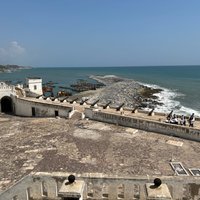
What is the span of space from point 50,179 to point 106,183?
5.79ft

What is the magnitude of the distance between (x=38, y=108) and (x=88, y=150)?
13.5 meters

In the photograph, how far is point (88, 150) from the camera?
18.6 meters

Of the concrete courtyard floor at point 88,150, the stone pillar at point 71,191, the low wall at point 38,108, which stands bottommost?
the concrete courtyard floor at point 88,150

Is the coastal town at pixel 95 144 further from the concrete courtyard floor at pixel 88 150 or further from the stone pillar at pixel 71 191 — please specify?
the stone pillar at pixel 71 191

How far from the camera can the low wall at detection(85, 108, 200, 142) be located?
2047 centimetres

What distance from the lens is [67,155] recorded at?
17781 millimetres

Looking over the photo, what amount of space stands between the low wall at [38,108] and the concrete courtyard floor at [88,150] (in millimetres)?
3151

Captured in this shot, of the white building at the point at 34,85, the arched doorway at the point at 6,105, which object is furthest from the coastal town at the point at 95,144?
the white building at the point at 34,85

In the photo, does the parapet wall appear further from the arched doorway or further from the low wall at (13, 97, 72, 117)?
the arched doorway

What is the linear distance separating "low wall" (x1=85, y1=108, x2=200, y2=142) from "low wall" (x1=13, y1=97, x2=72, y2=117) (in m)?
3.30

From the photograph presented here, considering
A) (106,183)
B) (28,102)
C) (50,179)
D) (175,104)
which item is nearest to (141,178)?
(106,183)

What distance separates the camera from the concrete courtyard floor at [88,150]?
51.3 feet

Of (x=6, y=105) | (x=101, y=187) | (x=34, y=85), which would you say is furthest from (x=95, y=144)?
(x=34, y=85)

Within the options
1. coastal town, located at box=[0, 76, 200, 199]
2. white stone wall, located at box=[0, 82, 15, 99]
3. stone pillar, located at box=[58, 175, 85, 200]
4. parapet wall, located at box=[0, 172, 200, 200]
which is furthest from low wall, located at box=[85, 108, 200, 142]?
stone pillar, located at box=[58, 175, 85, 200]
